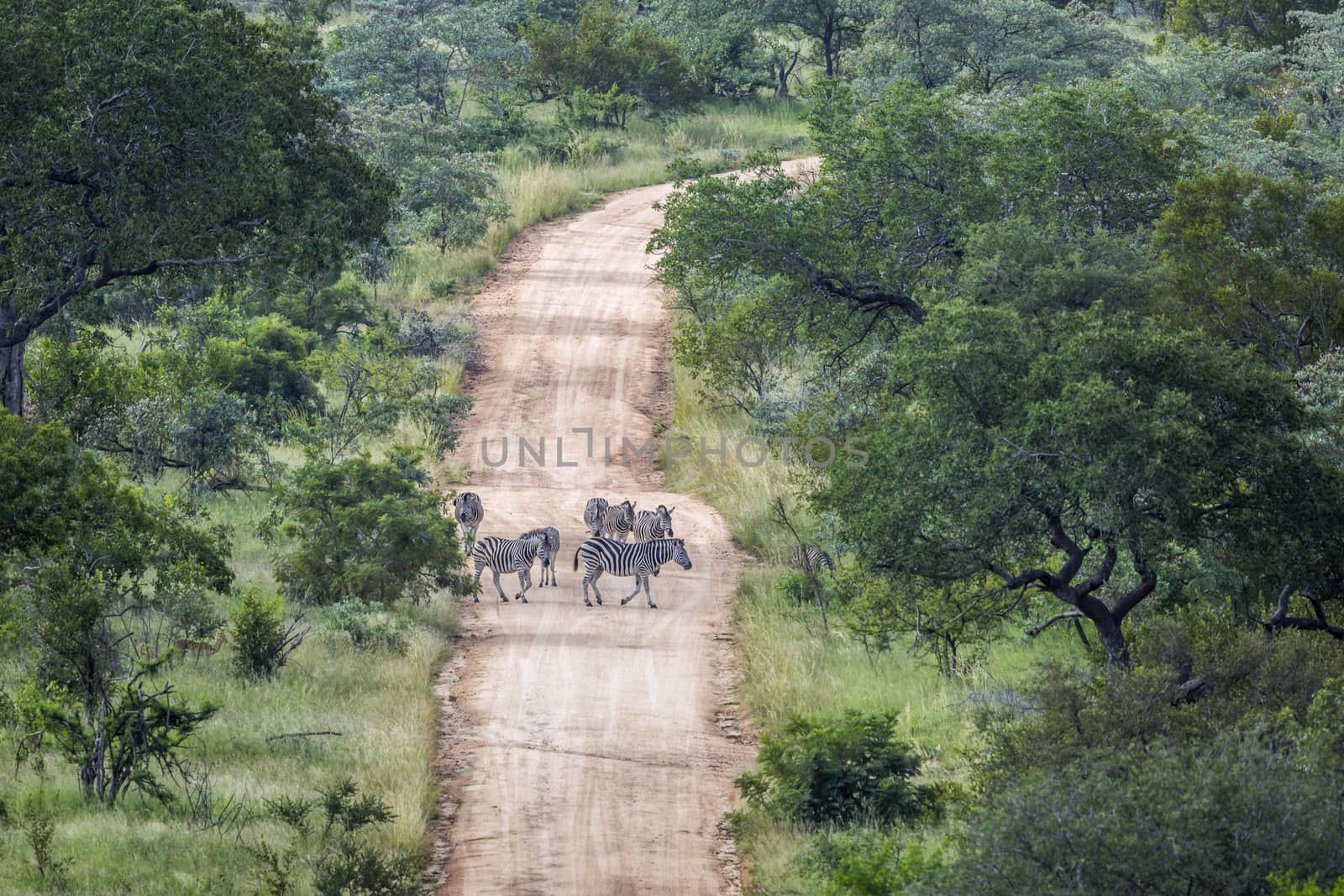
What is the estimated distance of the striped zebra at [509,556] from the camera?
1973 centimetres

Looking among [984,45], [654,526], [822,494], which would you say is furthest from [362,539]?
[984,45]

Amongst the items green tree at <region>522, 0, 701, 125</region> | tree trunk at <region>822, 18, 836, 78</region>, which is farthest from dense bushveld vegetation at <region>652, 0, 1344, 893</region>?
green tree at <region>522, 0, 701, 125</region>

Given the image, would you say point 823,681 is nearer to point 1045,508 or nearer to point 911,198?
point 1045,508

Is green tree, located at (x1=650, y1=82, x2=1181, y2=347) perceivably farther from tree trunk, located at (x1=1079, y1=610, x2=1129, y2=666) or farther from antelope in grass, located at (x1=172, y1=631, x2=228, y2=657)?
antelope in grass, located at (x1=172, y1=631, x2=228, y2=657)

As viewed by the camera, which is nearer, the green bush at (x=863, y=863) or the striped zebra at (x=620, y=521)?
the green bush at (x=863, y=863)

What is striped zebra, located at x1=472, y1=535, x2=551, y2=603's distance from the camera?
19.7m

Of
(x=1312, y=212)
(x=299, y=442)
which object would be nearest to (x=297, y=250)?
(x=299, y=442)

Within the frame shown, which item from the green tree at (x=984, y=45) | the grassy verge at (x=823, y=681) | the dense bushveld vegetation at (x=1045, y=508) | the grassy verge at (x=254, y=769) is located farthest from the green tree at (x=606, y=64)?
the grassy verge at (x=254, y=769)

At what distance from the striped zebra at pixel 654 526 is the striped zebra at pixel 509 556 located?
212cm

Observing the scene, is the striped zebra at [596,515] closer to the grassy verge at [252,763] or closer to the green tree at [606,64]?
the grassy verge at [252,763]

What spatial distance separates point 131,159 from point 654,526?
8715 mm

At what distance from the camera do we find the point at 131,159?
53.0ft

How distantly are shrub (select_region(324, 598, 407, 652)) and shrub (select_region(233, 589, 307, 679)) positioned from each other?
1.24 metres

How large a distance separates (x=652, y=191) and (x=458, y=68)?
262 inches
